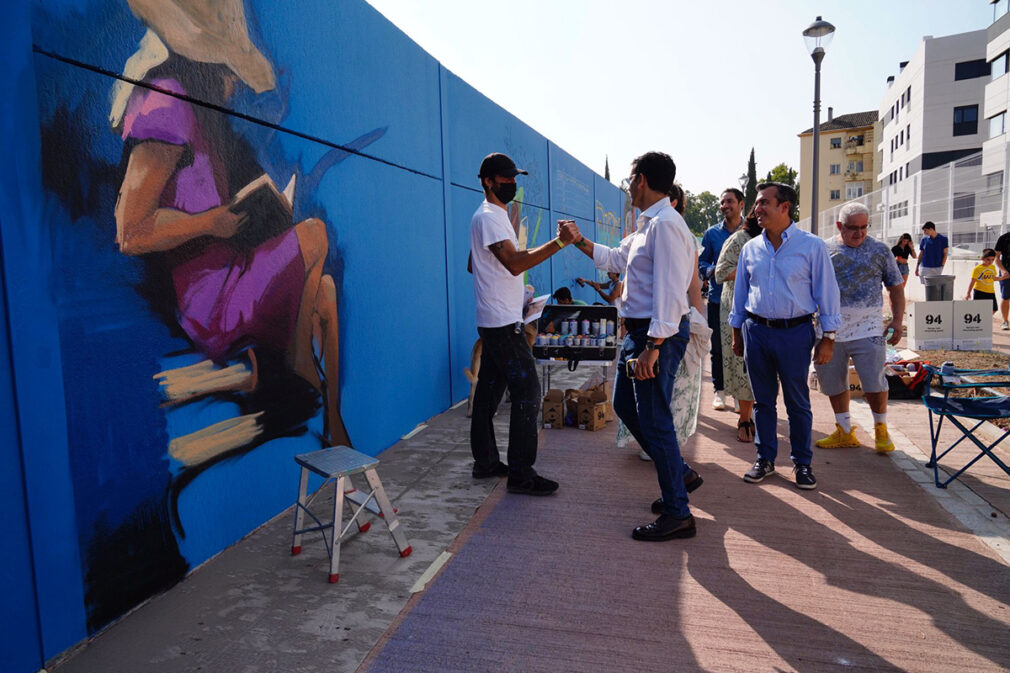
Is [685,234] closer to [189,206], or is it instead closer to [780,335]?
[780,335]

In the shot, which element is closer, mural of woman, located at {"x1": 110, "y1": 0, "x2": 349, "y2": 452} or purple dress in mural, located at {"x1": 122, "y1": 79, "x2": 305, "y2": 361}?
mural of woman, located at {"x1": 110, "y1": 0, "x2": 349, "y2": 452}

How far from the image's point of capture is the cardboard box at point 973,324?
9.88m

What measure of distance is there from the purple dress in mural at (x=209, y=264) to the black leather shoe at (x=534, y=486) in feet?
5.93

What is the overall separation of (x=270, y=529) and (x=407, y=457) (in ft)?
5.23

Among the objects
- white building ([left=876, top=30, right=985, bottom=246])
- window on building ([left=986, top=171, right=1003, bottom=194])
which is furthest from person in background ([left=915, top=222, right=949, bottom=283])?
white building ([left=876, top=30, right=985, bottom=246])

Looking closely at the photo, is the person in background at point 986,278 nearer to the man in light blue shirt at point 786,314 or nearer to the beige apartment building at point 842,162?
the man in light blue shirt at point 786,314

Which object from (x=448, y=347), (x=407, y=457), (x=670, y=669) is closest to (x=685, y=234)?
(x=670, y=669)

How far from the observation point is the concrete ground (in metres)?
2.77

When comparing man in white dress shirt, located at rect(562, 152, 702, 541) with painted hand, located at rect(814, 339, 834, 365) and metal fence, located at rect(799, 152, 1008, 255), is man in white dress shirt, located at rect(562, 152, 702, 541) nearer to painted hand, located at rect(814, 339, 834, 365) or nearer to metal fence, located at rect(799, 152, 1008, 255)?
painted hand, located at rect(814, 339, 834, 365)

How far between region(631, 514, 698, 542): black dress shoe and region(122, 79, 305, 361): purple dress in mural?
96.3 inches

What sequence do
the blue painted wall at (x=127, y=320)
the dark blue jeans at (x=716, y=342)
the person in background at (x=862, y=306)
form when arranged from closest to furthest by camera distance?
the blue painted wall at (x=127, y=320), the person in background at (x=862, y=306), the dark blue jeans at (x=716, y=342)

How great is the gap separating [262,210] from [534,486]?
250 centimetres

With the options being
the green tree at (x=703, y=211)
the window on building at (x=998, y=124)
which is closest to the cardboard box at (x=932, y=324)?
the window on building at (x=998, y=124)

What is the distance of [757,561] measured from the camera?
361 centimetres
